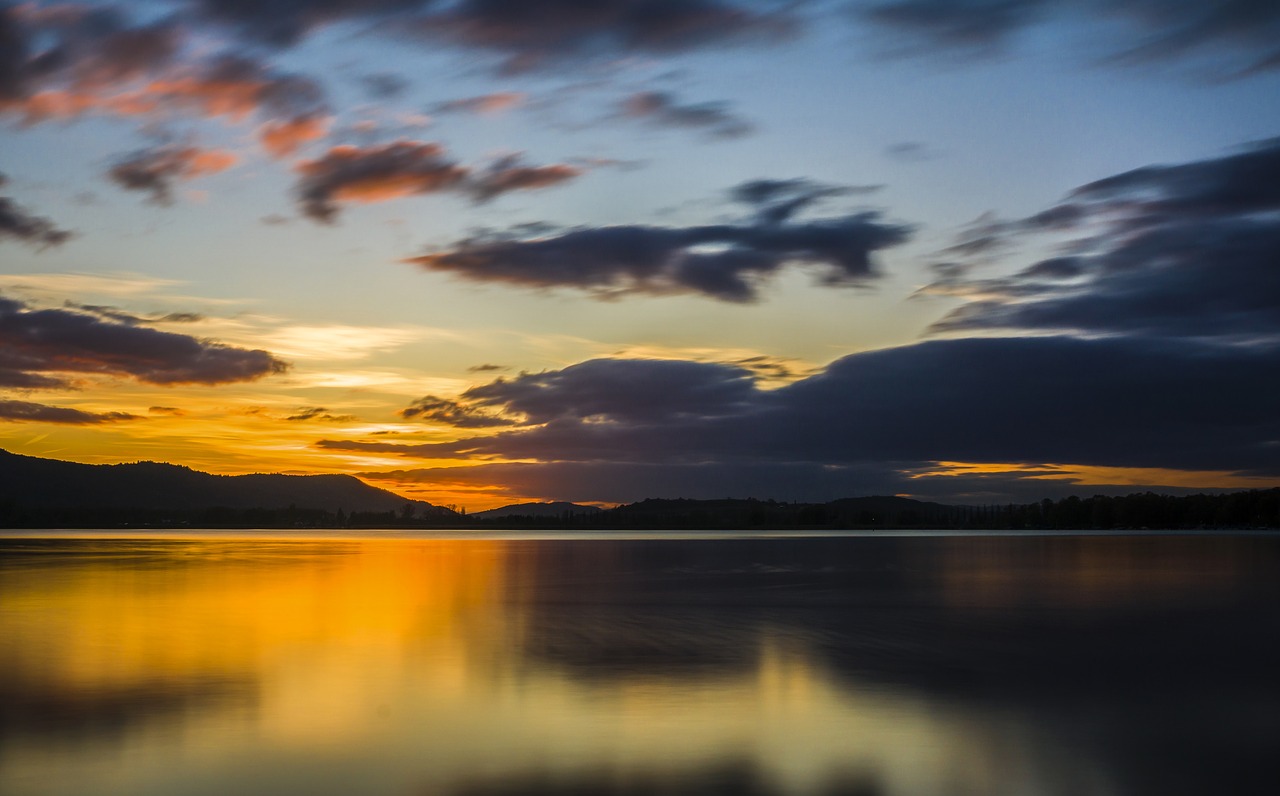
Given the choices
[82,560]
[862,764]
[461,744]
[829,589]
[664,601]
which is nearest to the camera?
[862,764]

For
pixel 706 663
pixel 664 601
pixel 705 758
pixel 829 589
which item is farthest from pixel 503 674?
pixel 829 589

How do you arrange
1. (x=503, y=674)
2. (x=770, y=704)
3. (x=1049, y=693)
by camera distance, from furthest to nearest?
(x=503, y=674)
(x=1049, y=693)
(x=770, y=704)

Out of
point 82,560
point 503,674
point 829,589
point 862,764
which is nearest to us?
point 862,764

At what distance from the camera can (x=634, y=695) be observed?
50.1 ft

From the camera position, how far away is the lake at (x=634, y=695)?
11.0m

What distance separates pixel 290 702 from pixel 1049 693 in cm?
1086

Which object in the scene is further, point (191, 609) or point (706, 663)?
point (191, 609)

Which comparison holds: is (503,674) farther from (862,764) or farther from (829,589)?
(829,589)

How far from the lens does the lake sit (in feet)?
36.0

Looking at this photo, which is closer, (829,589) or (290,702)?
(290,702)

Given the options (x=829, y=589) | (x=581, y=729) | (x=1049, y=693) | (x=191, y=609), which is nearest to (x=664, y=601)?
(x=829, y=589)

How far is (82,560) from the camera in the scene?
53906 mm

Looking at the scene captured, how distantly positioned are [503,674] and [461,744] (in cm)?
504

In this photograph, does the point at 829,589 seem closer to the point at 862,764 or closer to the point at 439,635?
the point at 439,635
